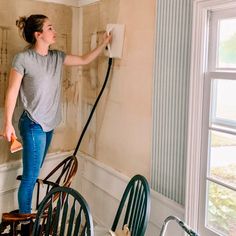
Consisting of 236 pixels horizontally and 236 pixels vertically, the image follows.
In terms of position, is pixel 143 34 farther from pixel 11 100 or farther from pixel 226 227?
pixel 226 227

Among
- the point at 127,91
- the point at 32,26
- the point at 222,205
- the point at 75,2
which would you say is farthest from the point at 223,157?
the point at 75,2

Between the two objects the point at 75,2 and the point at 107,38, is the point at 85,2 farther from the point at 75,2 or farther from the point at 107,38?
the point at 107,38

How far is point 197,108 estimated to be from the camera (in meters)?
1.89

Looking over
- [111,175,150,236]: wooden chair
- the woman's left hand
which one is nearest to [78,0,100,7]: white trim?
the woman's left hand

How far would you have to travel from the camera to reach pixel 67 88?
3.08 m

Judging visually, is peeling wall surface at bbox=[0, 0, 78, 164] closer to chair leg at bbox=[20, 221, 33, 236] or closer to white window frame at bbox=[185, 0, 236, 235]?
chair leg at bbox=[20, 221, 33, 236]

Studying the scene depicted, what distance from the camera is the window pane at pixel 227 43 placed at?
1.71 m

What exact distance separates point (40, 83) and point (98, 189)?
1.06 m

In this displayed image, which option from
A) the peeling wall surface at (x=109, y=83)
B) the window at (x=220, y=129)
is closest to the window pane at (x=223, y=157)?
the window at (x=220, y=129)

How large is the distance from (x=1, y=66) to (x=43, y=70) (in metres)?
0.40

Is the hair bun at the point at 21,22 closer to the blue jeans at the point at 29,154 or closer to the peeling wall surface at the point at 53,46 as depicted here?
the peeling wall surface at the point at 53,46

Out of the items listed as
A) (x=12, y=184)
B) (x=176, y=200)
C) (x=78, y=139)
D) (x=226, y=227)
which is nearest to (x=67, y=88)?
(x=78, y=139)

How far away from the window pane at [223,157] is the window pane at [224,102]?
78 millimetres

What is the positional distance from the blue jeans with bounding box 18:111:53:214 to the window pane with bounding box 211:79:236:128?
4.04 feet
